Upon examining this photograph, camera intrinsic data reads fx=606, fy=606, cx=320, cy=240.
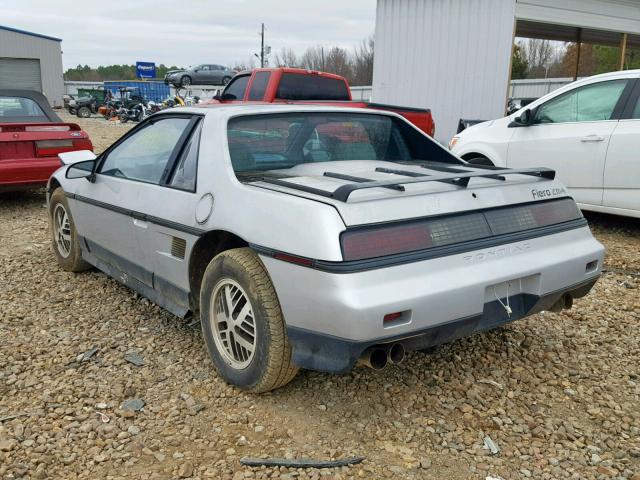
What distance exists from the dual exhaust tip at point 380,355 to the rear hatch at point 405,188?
54cm

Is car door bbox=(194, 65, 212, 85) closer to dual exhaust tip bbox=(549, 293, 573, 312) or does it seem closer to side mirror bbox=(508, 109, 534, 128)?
side mirror bbox=(508, 109, 534, 128)

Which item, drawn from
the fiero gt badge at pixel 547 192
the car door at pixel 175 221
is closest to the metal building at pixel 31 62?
the car door at pixel 175 221

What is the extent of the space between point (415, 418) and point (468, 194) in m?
1.11

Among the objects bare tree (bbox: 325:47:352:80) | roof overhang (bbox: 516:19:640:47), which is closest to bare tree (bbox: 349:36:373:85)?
bare tree (bbox: 325:47:352:80)

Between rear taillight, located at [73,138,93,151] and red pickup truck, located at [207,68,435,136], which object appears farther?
red pickup truck, located at [207,68,435,136]

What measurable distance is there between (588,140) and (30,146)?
21.2ft

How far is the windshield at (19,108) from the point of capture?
26.9ft

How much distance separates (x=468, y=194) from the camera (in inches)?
117

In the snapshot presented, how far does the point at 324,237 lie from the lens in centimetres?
252

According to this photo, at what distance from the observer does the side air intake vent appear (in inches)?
132

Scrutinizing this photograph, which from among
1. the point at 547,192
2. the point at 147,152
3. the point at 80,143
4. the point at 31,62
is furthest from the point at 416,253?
the point at 31,62

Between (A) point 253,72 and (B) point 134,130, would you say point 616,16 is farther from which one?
(B) point 134,130

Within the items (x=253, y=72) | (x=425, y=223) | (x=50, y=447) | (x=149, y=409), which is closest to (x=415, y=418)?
(x=425, y=223)

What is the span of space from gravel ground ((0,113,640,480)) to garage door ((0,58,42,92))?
1576 inches
